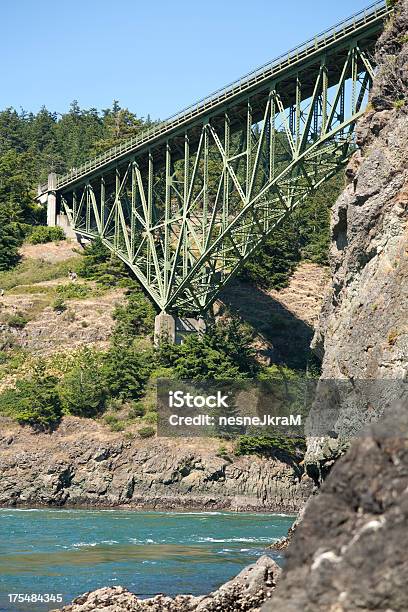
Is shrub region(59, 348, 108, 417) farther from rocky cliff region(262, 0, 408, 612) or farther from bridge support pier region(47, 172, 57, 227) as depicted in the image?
rocky cliff region(262, 0, 408, 612)

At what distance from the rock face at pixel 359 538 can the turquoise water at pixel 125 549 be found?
599 inches

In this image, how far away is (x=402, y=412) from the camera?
5934mm

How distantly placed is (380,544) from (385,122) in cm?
2765

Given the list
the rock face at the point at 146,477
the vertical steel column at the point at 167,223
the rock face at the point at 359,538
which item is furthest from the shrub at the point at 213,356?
the rock face at the point at 359,538

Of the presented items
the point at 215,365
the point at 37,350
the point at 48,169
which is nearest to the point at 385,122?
the point at 215,365

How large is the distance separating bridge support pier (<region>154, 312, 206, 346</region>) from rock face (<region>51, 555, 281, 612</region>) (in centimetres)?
4006

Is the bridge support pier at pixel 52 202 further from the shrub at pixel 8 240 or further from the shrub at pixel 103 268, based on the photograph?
the shrub at pixel 103 268

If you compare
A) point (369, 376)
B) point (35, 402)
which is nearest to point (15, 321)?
point (35, 402)

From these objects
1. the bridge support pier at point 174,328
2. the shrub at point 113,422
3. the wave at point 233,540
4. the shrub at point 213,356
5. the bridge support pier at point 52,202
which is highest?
the bridge support pier at point 52,202

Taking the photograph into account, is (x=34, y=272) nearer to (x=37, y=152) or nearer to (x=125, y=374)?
(x=125, y=374)

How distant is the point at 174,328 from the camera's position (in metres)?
59.2

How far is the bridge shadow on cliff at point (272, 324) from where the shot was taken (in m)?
60.1

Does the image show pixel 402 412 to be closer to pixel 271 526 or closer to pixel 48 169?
pixel 271 526

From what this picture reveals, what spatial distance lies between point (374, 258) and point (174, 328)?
31.0 m
